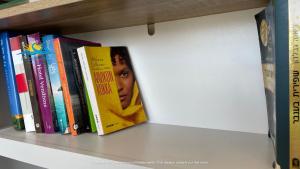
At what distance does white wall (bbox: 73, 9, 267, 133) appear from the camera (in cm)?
67

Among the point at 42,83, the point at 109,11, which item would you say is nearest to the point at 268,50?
the point at 109,11

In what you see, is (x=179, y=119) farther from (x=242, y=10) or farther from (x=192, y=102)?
(x=242, y=10)

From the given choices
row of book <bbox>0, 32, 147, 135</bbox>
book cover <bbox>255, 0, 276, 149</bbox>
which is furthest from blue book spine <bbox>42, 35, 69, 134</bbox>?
book cover <bbox>255, 0, 276, 149</bbox>

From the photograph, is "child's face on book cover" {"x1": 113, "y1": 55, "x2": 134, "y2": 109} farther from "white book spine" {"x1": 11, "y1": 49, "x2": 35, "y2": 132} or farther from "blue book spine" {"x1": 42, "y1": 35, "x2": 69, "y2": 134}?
"white book spine" {"x1": 11, "y1": 49, "x2": 35, "y2": 132}

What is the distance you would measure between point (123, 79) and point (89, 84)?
0.14 m

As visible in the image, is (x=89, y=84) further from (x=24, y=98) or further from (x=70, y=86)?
(x=24, y=98)

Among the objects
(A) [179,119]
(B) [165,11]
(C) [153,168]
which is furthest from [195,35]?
(C) [153,168]

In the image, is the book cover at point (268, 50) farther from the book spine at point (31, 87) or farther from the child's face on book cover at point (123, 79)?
the book spine at point (31, 87)

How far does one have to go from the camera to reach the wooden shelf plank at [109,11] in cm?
57

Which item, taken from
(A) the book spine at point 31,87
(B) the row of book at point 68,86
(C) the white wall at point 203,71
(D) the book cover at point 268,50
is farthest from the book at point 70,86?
(D) the book cover at point 268,50

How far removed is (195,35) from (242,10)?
142 mm

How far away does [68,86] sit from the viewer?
2.36 ft

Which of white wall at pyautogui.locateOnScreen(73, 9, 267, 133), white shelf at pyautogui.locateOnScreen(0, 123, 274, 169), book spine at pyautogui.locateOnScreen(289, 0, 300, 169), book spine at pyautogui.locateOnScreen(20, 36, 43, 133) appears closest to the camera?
book spine at pyautogui.locateOnScreen(289, 0, 300, 169)

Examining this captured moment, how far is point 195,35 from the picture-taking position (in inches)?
29.0
